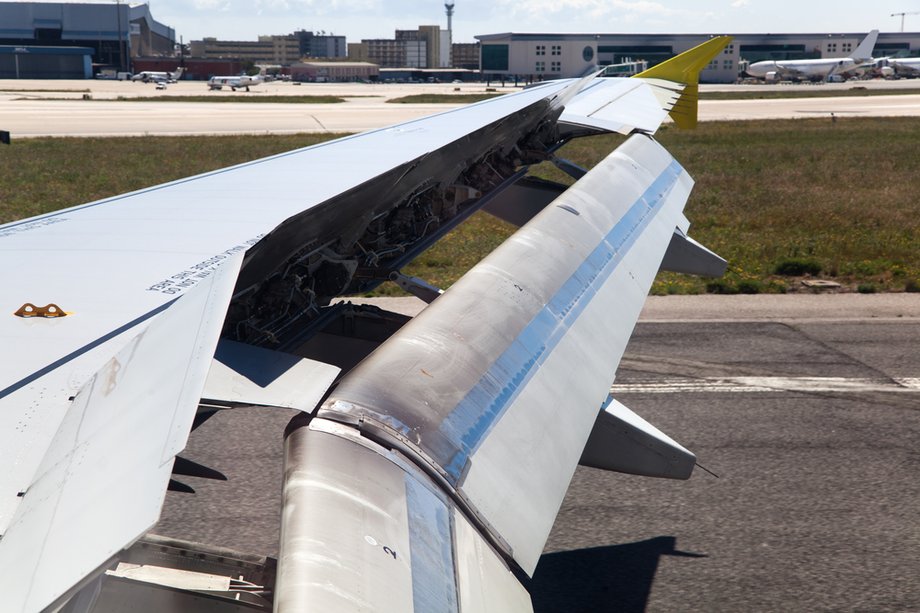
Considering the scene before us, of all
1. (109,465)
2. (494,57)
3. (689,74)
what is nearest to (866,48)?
(494,57)

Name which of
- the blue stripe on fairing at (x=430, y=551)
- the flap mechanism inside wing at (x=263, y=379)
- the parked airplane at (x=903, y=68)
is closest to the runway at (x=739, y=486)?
the flap mechanism inside wing at (x=263, y=379)

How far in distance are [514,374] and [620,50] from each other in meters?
121

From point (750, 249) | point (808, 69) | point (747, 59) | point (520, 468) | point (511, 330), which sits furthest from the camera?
point (747, 59)

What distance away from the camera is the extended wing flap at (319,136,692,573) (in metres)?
2.65

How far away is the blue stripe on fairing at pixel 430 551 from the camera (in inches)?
82.1

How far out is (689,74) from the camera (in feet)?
36.7

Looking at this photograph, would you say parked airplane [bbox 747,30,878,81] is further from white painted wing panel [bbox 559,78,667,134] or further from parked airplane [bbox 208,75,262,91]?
white painted wing panel [bbox 559,78,667,134]

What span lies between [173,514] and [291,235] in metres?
2.71

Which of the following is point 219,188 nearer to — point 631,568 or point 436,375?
point 436,375

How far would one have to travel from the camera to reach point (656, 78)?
1204cm

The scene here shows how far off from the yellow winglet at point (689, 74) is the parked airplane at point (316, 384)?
466 cm

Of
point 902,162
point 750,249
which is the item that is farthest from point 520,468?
point 902,162

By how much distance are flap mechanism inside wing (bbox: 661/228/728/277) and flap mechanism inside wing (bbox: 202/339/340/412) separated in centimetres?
482

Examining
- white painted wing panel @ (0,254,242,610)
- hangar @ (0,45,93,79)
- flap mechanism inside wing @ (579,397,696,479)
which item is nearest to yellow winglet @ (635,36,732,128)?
flap mechanism inside wing @ (579,397,696,479)
